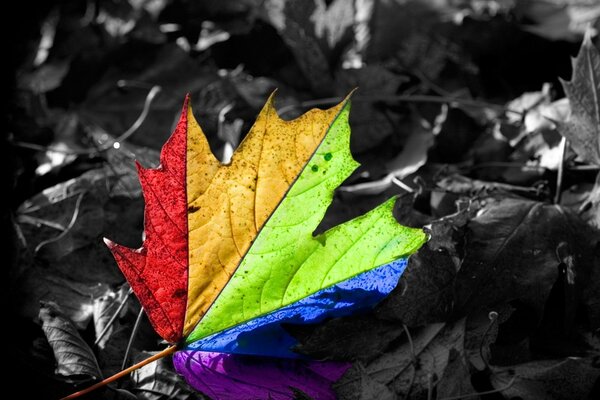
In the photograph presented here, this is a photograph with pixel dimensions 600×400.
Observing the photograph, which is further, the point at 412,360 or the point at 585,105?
the point at 585,105

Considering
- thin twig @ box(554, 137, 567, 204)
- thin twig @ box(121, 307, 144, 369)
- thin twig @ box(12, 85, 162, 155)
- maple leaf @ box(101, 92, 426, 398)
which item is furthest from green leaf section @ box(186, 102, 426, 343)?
thin twig @ box(12, 85, 162, 155)

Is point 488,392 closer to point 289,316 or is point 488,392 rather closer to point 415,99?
point 289,316

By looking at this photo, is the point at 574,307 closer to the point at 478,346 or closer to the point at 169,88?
the point at 478,346

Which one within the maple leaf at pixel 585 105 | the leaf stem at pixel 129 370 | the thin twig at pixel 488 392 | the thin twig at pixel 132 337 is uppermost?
the maple leaf at pixel 585 105

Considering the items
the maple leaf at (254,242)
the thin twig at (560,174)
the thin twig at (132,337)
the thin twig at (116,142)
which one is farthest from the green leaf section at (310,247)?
the thin twig at (116,142)

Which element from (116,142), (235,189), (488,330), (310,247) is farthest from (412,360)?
(116,142)

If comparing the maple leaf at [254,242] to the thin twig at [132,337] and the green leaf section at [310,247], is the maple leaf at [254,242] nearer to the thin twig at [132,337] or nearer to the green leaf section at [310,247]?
the green leaf section at [310,247]

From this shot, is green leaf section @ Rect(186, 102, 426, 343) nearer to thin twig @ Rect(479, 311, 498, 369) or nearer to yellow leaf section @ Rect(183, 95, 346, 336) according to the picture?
yellow leaf section @ Rect(183, 95, 346, 336)
